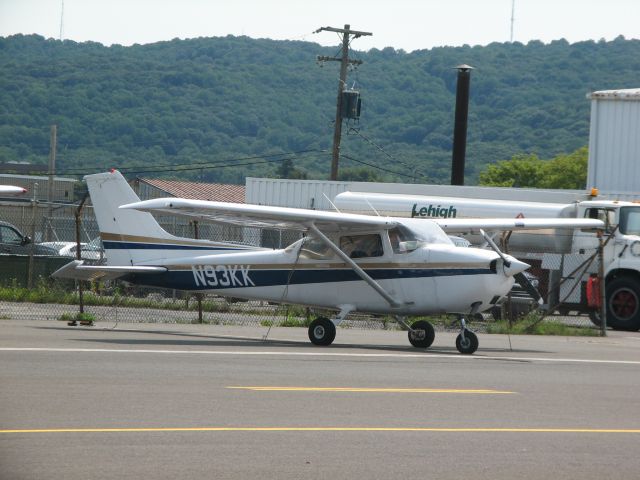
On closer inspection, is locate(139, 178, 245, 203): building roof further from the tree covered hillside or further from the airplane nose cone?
the airplane nose cone

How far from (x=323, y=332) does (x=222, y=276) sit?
1.96m

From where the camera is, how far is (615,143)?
31.7 meters

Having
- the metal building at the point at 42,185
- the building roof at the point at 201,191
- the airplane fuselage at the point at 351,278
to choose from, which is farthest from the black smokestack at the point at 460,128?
the metal building at the point at 42,185

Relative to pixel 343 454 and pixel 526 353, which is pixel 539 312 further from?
pixel 343 454

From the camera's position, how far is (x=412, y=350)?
55.6 ft

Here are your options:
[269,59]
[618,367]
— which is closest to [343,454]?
[618,367]

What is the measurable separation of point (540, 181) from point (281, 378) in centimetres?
9614

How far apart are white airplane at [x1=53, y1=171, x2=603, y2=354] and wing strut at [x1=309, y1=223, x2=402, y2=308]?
15 mm

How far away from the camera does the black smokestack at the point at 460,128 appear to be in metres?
39.7

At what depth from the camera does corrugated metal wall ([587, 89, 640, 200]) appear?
31.4 metres

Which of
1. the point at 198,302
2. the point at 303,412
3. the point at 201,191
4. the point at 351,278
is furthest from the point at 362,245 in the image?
the point at 201,191

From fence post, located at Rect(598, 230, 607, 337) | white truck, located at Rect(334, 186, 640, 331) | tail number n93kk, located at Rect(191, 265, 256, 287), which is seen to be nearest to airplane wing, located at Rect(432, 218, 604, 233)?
fence post, located at Rect(598, 230, 607, 337)

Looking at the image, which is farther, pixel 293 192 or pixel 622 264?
pixel 293 192

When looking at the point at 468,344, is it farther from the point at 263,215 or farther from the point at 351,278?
the point at 263,215
